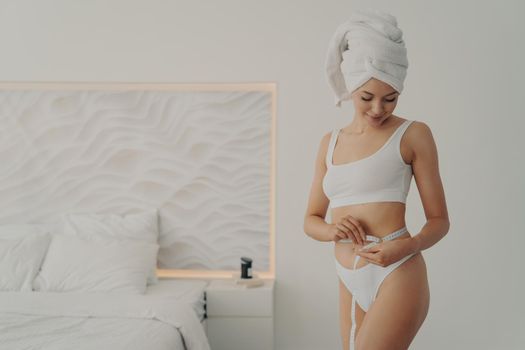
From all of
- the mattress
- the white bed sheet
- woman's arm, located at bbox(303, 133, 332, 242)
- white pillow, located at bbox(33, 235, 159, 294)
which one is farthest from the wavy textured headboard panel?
woman's arm, located at bbox(303, 133, 332, 242)

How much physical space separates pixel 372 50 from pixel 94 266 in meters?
2.35

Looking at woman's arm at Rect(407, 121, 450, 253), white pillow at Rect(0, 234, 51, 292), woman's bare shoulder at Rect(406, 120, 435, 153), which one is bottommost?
white pillow at Rect(0, 234, 51, 292)

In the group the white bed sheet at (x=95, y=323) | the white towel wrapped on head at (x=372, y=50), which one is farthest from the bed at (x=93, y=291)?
the white towel wrapped on head at (x=372, y=50)

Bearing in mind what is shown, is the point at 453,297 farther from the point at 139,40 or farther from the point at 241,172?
the point at 139,40

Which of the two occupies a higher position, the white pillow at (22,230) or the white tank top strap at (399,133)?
the white tank top strap at (399,133)

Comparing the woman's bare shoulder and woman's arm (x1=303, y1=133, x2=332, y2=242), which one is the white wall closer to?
woman's arm (x1=303, y1=133, x2=332, y2=242)

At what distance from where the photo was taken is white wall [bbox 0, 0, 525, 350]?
3414 millimetres

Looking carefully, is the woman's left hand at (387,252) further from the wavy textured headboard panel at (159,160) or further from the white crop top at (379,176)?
the wavy textured headboard panel at (159,160)

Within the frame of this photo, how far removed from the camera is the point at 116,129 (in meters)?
3.64

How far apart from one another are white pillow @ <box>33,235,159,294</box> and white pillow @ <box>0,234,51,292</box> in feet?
0.16

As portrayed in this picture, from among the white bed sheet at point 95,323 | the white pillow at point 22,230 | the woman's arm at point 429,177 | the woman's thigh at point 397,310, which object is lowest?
the white bed sheet at point 95,323

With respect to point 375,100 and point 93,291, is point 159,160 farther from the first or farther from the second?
point 375,100

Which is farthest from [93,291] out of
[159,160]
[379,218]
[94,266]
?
[379,218]

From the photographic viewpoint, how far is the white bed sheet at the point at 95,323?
2068mm
